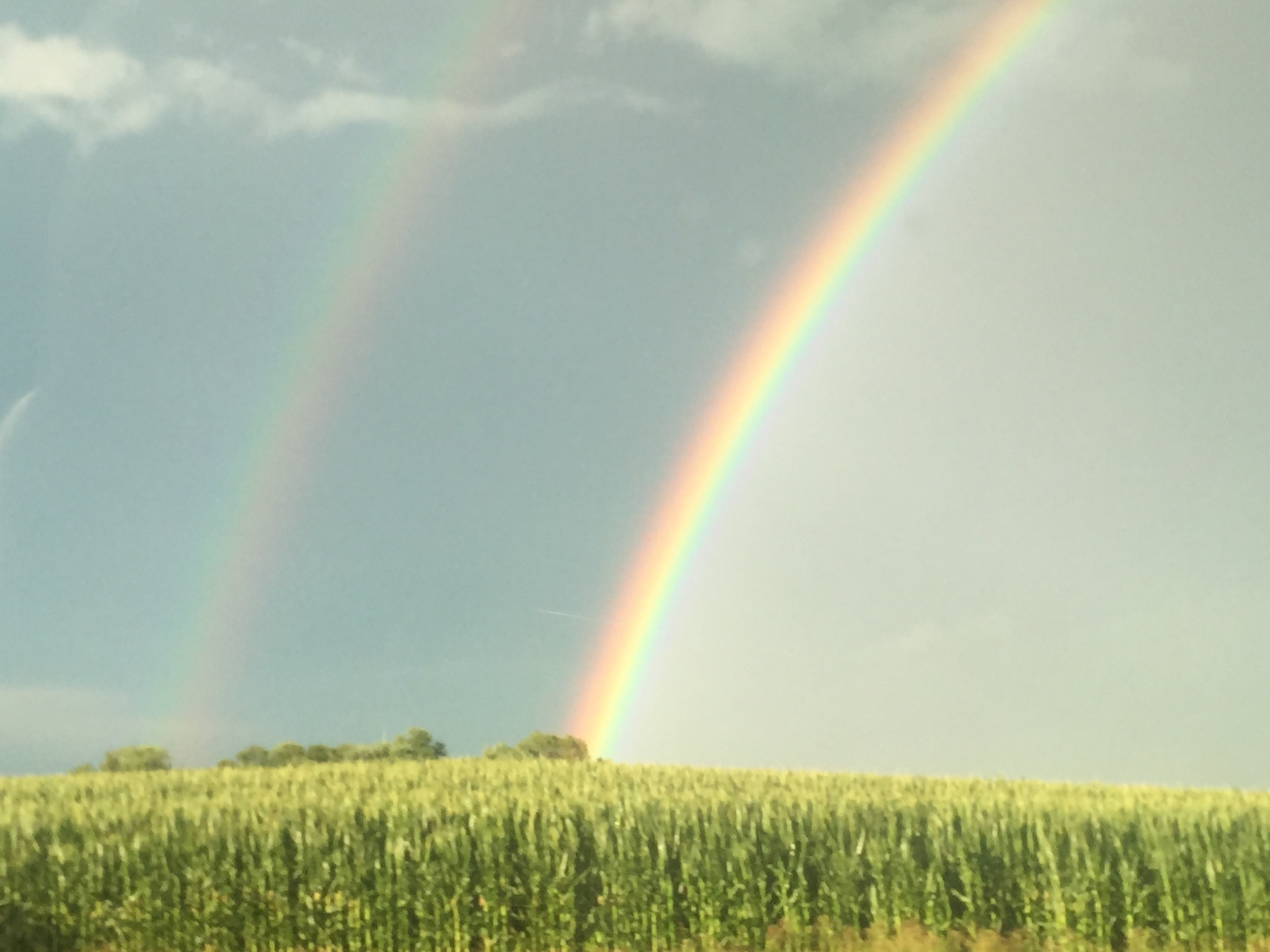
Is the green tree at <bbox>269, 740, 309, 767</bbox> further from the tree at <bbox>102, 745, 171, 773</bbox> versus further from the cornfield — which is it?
the cornfield

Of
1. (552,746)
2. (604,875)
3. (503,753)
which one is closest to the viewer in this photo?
(604,875)

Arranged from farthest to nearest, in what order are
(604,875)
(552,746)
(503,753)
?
(552,746) → (503,753) → (604,875)

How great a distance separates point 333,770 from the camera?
27.3m

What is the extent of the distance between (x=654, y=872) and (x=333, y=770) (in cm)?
1298

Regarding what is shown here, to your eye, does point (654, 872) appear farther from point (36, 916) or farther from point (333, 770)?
point (333, 770)

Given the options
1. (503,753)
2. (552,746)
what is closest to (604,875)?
(503,753)

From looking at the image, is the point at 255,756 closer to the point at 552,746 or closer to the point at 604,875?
the point at 552,746

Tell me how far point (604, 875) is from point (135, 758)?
29613 mm

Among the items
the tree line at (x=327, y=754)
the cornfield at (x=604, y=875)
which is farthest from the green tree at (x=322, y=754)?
the cornfield at (x=604, y=875)

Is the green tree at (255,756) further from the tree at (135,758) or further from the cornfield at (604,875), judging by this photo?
the cornfield at (604,875)

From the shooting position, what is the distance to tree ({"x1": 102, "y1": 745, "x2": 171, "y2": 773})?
38938 millimetres

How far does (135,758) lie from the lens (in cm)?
4034

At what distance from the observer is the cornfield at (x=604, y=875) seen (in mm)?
16766

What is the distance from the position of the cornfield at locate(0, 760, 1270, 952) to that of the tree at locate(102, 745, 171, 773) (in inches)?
884
